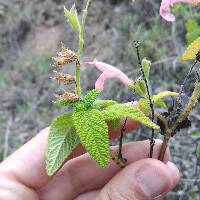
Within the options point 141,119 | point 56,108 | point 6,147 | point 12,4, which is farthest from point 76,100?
point 12,4

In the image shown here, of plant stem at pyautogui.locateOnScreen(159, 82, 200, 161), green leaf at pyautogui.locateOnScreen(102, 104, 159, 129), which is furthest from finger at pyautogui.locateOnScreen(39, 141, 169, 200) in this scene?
green leaf at pyautogui.locateOnScreen(102, 104, 159, 129)

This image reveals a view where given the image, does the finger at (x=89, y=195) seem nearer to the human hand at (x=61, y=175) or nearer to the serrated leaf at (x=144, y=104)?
the human hand at (x=61, y=175)

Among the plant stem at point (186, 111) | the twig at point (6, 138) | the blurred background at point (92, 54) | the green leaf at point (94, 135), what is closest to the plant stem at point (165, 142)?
the plant stem at point (186, 111)

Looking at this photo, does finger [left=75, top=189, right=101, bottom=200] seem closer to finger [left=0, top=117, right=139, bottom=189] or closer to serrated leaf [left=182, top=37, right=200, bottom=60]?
finger [left=0, top=117, right=139, bottom=189]

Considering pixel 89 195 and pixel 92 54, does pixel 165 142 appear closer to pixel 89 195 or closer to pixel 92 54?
pixel 89 195

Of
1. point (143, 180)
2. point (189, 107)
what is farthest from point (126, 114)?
point (143, 180)
